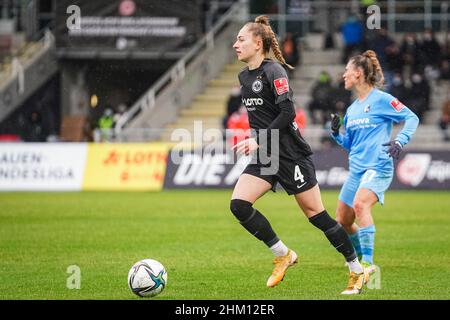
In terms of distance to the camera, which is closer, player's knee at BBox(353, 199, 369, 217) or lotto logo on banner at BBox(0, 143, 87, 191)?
player's knee at BBox(353, 199, 369, 217)

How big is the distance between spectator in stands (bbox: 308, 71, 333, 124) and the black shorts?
64.3 feet

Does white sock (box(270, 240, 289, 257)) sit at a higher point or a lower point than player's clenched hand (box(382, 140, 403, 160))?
lower

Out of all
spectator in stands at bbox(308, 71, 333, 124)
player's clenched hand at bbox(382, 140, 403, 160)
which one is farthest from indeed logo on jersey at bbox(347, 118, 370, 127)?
spectator in stands at bbox(308, 71, 333, 124)

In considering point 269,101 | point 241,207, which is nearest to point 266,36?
point 269,101

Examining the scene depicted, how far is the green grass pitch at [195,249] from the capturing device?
10258 mm

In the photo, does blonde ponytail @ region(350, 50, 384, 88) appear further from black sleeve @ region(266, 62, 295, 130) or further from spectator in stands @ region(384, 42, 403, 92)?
spectator in stands @ region(384, 42, 403, 92)

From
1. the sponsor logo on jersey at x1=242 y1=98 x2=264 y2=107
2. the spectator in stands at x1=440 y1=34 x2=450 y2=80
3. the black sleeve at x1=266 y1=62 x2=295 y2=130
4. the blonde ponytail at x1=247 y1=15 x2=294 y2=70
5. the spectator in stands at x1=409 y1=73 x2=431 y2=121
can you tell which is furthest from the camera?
the spectator in stands at x1=440 y1=34 x2=450 y2=80

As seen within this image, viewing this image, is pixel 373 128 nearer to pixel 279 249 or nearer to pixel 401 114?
pixel 401 114

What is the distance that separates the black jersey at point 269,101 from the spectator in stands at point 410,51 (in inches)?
822

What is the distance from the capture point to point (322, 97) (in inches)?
1161

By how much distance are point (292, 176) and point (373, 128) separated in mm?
2039

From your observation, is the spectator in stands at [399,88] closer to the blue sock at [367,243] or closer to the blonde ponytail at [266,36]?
the blue sock at [367,243]

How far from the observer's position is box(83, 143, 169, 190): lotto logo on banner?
2602 centimetres
